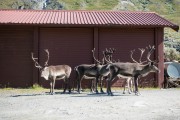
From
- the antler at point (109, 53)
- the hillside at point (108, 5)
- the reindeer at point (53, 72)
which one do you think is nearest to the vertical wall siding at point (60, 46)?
the antler at point (109, 53)

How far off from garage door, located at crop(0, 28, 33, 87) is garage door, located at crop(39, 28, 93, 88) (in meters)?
1.03

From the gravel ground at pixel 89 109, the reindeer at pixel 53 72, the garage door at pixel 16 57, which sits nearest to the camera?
the gravel ground at pixel 89 109

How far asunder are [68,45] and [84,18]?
2.28 metres

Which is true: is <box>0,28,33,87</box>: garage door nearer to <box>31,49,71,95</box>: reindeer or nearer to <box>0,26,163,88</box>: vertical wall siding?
<box>0,26,163,88</box>: vertical wall siding

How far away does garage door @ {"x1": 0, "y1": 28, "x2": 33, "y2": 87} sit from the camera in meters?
22.6

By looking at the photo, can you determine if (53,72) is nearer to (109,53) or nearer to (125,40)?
(109,53)

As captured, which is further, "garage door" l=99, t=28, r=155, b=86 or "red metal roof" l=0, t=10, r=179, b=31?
"garage door" l=99, t=28, r=155, b=86

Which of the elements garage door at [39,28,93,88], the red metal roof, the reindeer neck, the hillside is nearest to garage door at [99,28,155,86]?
the red metal roof

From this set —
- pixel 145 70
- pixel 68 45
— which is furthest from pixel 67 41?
pixel 145 70

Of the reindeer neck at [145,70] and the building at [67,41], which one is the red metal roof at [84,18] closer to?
the building at [67,41]

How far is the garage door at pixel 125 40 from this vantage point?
2298cm

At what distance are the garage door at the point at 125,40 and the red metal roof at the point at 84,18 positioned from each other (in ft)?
2.02

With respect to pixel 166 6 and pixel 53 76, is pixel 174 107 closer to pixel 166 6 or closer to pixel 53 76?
pixel 53 76

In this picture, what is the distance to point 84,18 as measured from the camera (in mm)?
23969
